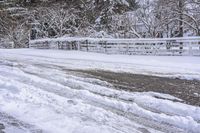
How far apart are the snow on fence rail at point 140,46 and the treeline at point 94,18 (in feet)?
15.7

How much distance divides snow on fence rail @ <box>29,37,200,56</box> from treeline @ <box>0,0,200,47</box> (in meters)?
4.78

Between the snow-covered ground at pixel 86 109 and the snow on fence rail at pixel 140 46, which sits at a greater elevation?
the snow on fence rail at pixel 140 46

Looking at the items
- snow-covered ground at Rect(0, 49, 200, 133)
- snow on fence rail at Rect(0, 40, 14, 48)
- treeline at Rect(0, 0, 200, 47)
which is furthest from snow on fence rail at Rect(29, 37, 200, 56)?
snow on fence rail at Rect(0, 40, 14, 48)

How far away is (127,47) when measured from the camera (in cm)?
2241

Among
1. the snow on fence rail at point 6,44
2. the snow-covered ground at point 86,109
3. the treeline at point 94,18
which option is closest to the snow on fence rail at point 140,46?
the treeline at point 94,18

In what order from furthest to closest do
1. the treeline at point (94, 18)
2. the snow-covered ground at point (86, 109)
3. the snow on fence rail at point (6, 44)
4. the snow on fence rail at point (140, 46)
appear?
the snow on fence rail at point (6, 44)
the treeline at point (94, 18)
the snow on fence rail at point (140, 46)
the snow-covered ground at point (86, 109)

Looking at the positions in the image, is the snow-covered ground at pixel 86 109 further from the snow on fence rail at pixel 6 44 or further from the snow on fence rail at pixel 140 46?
the snow on fence rail at pixel 6 44

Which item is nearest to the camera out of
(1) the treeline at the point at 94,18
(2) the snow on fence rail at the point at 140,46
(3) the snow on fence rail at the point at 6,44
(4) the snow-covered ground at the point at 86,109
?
(4) the snow-covered ground at the point at 86,109

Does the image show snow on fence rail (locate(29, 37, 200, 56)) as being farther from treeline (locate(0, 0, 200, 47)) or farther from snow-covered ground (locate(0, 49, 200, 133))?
snow-covered ground (locate(0, 49, 200, 133))

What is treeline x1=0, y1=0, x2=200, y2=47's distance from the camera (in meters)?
27.0

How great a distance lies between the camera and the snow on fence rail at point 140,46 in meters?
19.4

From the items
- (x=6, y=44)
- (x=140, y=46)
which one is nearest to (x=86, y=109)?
(x=140, y=46)

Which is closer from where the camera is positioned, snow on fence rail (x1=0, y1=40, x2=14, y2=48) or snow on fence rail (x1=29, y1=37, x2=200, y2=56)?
snow on fence rail (x1=29, y1=37, x2=200, y2=56)

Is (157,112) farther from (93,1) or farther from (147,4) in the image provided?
(93,1)
